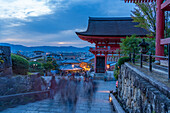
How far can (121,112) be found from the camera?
17.1 feet

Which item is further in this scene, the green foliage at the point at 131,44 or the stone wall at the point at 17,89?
the green foliage at the point at 131,44

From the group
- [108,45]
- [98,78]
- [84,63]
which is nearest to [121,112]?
[98,78]

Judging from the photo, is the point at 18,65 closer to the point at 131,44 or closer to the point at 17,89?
the point at 17,89

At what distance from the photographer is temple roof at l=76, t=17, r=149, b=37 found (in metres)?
19.9

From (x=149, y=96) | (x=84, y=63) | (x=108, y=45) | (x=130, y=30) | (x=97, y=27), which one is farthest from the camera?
(x=84, y=63)

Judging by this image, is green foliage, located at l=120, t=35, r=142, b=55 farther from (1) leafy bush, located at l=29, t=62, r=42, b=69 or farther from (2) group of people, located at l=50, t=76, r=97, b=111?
(1) leafy bush, located at l=29, t=62, r=42, b=69

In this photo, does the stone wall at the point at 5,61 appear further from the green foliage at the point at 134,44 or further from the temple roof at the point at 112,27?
the temple roof at the point at 112,27

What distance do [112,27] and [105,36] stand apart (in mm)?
5367

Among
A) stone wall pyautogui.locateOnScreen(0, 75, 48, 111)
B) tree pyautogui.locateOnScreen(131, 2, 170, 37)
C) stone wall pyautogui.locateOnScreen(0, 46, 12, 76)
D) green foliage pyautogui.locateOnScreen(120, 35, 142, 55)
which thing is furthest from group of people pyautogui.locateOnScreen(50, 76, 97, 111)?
tree pyautogui.locateOnScreen(131, 2, 170, 37)

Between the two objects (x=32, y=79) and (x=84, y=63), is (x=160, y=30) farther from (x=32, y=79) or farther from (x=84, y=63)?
(x=84, y=63)

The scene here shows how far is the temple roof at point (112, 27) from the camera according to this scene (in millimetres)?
19859

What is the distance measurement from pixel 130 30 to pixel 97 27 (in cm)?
573

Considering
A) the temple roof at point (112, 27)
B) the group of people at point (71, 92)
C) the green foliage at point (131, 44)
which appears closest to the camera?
the group of people at point (71, 92)

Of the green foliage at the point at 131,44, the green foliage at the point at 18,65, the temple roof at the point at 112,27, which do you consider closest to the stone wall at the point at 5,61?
the green foliage at the point at 18,65
